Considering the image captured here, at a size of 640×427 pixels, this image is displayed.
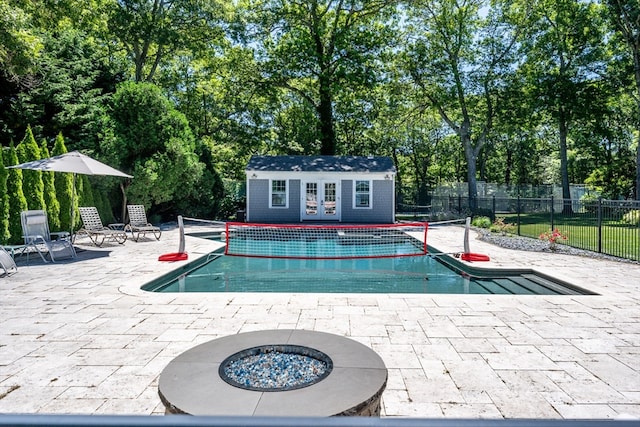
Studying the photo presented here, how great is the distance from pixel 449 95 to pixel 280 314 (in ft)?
73.3

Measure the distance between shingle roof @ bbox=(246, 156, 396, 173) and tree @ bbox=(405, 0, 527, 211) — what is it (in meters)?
7.08

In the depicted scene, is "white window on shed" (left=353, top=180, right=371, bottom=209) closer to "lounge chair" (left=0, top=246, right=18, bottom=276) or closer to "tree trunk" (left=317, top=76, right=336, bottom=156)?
"tree trunk" (left=317, top=76, right=336, bottom=156)

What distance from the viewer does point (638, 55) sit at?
1975cm

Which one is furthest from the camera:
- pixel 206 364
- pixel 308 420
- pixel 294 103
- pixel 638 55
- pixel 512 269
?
pixel 294 103

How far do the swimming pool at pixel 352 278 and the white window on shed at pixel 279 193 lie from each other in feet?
27.6

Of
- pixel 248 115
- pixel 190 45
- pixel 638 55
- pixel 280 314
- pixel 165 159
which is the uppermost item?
pixel 190 45

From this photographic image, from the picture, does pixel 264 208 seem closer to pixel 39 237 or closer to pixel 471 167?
pixel 39 237

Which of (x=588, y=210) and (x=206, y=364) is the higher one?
(x=588, y=210)

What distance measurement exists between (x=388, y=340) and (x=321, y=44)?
76.0 ft

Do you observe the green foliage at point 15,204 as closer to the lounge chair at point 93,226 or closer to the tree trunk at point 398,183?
the lounge chair at point 93,226

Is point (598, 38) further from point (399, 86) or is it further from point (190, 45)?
point (190, 45)

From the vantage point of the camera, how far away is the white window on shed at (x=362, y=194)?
19.5 meters

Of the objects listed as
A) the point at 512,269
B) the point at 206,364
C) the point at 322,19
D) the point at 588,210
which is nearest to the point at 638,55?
the point at 588,210

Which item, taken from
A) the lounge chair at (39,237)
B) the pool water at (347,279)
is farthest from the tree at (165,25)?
the pool water at (347,279)
